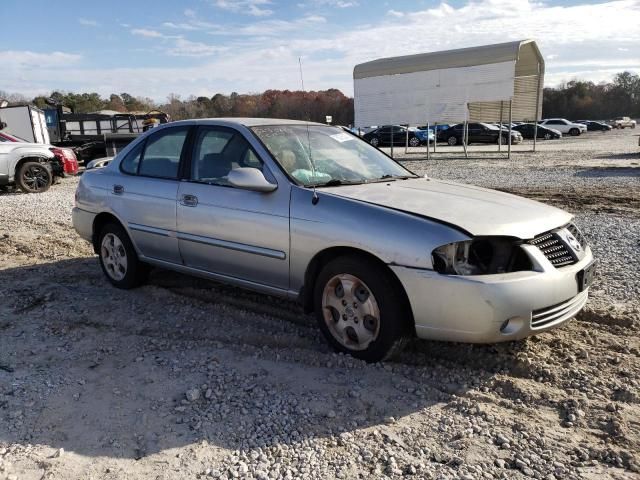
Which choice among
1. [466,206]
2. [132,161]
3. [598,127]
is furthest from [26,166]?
[598,127]

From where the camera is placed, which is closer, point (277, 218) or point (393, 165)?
point (277, 218)

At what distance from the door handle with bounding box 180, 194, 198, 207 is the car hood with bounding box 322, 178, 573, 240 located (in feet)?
4.08

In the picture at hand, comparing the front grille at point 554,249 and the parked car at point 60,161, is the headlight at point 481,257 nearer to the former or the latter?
the front grille at point 554,249

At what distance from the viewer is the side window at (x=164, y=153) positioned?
196 inches

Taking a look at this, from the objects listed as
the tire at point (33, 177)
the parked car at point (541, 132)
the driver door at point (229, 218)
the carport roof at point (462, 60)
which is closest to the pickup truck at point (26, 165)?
the tire at point (33, 177)

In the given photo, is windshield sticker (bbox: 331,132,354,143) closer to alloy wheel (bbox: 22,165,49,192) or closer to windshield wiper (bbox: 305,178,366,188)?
windshield wiper (bbox: 305,178,366,188)

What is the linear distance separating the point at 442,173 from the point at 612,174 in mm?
4584

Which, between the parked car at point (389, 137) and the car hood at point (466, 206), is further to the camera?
the parked car at point (389, 137)

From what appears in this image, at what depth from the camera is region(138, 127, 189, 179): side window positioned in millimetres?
4973

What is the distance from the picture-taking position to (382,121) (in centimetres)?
2453

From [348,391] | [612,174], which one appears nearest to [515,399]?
[348,391]

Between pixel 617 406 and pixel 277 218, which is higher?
pixel 277 218

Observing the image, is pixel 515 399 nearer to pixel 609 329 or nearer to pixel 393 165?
pixel 609 329

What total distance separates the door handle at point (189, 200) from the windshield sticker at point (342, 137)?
1310mm
